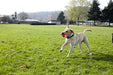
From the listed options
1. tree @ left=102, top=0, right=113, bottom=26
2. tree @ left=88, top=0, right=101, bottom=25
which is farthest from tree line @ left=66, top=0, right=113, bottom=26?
tree @ left=102, top=0, right=113, bottom=26

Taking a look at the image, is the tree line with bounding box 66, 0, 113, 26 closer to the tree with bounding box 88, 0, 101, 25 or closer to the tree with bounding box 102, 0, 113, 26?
the tree with bounding box 88, 0, 101, 25

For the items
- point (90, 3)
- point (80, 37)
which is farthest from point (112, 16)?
point (80, 37)

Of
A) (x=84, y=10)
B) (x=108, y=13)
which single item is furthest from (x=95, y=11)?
(x=84, y=10)

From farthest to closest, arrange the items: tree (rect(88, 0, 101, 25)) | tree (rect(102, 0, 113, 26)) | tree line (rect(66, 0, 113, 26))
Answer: tree line (rect(66, 0, 113, 26)) < tree (rect(88, 0, 101, 25)) < tree (rect(102, 0, 113, 26))

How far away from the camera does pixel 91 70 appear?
15.1 feet

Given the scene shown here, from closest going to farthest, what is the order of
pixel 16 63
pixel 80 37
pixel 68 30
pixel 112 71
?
pixel 112 71 → pixel 16 63 → pixel 68 30 → pixel 80 37

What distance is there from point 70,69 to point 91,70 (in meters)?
0.79

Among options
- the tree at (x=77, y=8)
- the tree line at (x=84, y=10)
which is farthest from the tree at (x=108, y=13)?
the tree at (x=77, y=8)

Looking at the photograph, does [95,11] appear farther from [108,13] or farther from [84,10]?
[84,10]

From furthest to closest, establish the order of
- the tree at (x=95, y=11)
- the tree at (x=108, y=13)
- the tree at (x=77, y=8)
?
the tree at (x=77, y=8), the tree at (x=95, y=11), the tree at (x=108, y=13)

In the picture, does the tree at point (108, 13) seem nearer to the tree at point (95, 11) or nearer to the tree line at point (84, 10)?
the tree line at point (84, 10)

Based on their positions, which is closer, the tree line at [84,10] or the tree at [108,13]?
the tree at [108,13]

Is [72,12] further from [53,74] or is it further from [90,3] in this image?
[53,74]

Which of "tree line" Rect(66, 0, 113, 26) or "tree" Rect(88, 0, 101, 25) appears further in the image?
"tree line" Rect(66, 0, 113, 26)
